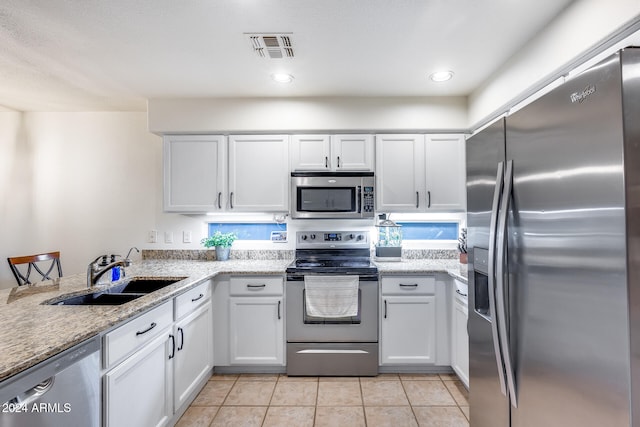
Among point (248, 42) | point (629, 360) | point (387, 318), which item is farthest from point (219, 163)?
point (629, 360)

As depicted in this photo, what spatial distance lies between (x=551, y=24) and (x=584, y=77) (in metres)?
1.23

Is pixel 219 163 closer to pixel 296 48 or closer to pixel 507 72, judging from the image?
pixel 296 48

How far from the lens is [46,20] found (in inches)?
68.5

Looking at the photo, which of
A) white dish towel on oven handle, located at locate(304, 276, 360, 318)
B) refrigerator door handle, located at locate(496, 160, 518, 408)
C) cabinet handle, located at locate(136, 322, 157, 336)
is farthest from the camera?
white dish towel on oven handle, located at locate(304, 276, 360, 318)

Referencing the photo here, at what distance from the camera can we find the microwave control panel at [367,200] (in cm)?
281

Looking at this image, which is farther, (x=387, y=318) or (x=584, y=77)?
(x=387, y=318)

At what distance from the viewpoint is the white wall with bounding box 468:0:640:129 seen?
1.35m

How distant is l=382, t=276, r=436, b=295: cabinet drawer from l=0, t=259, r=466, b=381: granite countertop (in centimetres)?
6

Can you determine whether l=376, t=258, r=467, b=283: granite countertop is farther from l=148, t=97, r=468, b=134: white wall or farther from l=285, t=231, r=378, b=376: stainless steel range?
l=148, t=97, r=468, b=134: white wall

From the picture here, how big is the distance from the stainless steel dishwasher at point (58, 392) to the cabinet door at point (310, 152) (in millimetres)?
2003

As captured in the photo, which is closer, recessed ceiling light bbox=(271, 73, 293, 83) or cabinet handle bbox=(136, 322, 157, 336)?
cabinet handle bbox=(136, 322, 157, 336)

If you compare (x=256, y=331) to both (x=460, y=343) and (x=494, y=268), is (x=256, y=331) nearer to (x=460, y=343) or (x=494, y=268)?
(x=460, y=343)

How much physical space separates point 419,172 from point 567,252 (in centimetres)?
203

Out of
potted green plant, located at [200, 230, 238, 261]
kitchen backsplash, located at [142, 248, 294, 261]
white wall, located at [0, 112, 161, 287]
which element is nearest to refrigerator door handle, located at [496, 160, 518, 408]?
kitchen backsplash, located at [142, 248, 294, 261]
